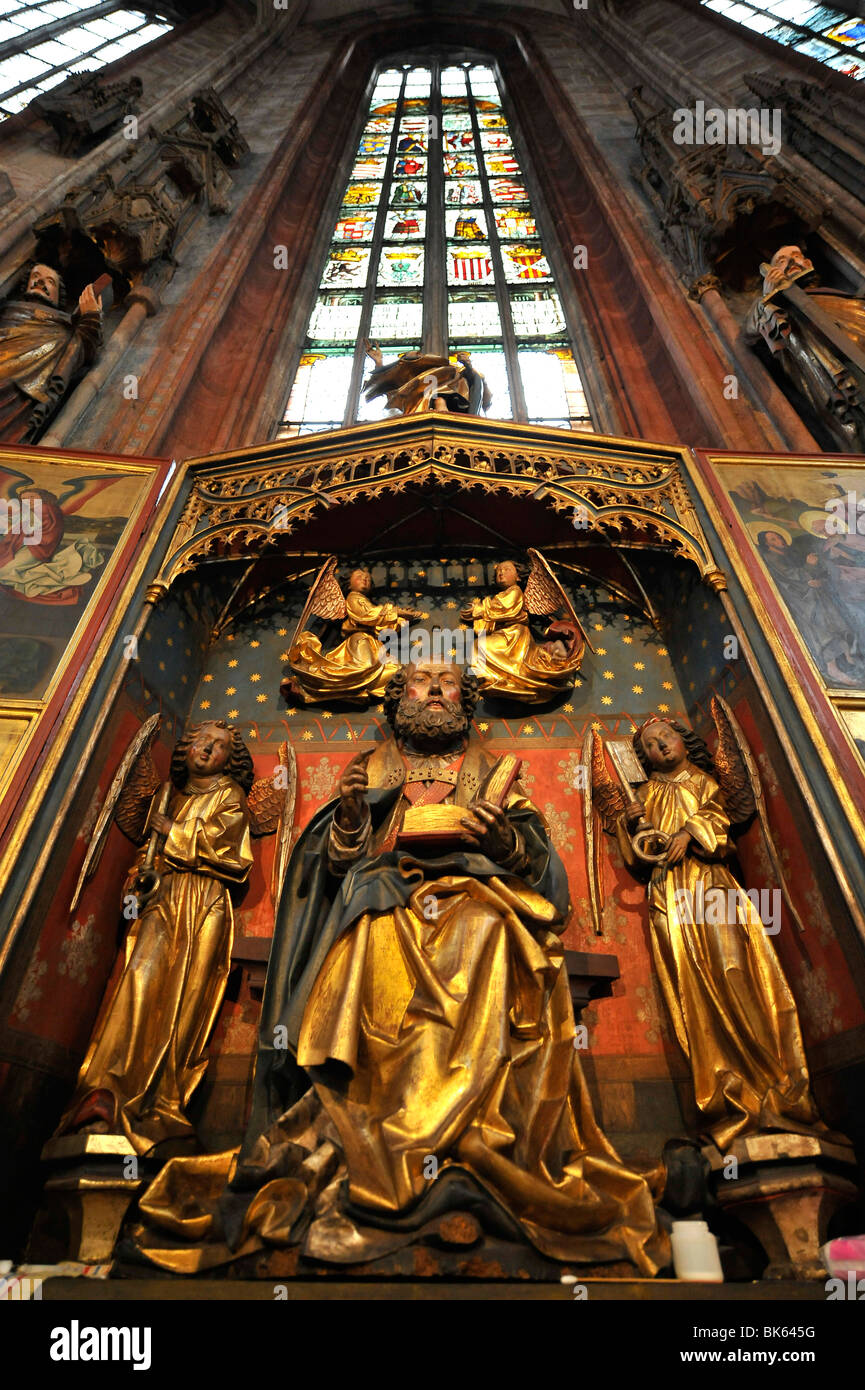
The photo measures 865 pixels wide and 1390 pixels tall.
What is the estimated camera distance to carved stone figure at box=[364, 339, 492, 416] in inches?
289

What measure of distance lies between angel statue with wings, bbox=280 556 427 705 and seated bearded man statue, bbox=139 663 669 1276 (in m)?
1.27

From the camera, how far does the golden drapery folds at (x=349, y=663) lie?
226 inches

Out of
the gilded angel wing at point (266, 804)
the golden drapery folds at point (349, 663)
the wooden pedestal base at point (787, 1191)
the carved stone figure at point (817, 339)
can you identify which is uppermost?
the carved stone figure at point (817, 339)

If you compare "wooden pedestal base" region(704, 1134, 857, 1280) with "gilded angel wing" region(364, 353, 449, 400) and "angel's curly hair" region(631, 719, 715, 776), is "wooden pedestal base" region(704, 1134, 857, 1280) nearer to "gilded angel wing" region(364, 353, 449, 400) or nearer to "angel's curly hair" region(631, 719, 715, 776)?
"angel's curly hair" region(631, 719, 715, 776)

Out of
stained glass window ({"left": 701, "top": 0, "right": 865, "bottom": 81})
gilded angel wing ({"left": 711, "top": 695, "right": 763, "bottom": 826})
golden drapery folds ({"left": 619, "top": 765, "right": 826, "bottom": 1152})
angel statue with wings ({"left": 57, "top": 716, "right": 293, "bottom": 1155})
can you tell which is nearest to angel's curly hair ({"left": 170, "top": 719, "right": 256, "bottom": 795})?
angel statue with wings ({"left": 57, "top": 716, "right": 293, "bottom": 1155})

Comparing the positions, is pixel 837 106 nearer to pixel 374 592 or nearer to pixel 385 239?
pixel 385 239

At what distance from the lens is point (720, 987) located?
407cm

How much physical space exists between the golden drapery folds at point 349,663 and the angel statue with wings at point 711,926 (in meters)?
1.55

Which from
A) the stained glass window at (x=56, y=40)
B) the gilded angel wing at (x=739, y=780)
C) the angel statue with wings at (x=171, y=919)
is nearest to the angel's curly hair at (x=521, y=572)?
the gilded angel wing at (x=739, y=780)

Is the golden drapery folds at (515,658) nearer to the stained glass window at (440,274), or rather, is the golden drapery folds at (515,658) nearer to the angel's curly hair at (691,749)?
the angel's curly hair at (691,749)

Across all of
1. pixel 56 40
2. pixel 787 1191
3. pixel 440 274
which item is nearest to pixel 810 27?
pixel 440 274

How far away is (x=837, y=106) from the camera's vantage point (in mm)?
10719

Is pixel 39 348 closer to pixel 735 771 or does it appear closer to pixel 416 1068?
pixel 735 771
